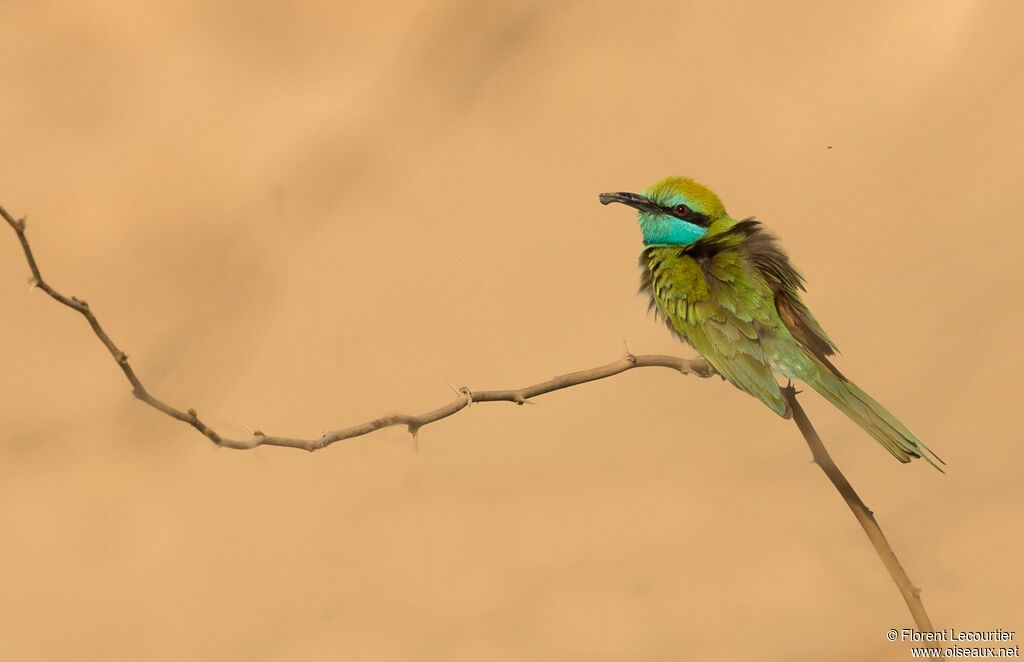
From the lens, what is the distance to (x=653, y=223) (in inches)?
69.0

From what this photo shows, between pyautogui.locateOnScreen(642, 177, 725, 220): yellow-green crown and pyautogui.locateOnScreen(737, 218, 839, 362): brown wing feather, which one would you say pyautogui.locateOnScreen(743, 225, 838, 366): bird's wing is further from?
pyautogui.locateOnScreen(642, 177, 725, 220): yellow-green crown

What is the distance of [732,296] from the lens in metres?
1.59

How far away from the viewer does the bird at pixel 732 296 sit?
1461mm

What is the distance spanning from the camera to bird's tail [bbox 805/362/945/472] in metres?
1.27

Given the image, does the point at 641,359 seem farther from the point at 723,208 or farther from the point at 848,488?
the point at 723,208

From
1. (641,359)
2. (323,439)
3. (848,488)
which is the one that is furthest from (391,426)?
(848,488)

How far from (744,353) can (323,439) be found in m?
0.80

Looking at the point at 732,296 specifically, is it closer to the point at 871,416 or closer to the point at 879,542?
the point at 871,416

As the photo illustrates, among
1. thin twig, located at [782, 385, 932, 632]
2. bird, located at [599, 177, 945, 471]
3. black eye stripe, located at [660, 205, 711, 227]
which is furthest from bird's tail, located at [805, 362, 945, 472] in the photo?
black eye stripe, located at [660, 205, 711, 227]

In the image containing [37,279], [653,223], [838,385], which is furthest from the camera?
[653,223]

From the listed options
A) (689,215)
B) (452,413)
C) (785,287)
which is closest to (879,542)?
(452,413)

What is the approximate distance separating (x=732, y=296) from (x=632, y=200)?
10.7 inches

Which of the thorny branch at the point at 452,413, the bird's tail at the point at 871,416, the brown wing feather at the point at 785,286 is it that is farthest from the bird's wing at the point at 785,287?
the thorny branch at the point at 452,413

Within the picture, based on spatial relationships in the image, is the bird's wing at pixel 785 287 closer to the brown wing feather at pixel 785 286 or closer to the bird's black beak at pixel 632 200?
the brown wing feather at pixel 785 286
